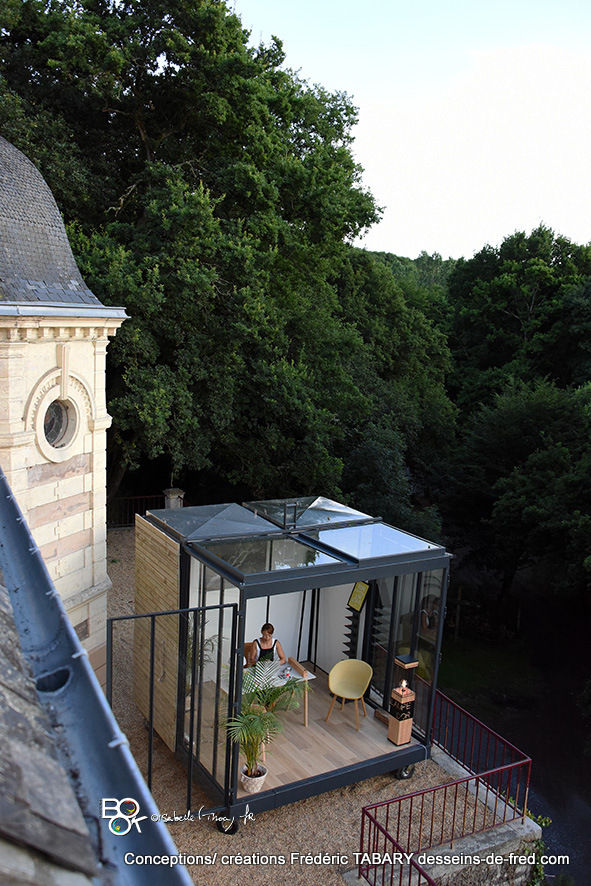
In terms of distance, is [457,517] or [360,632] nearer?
[360,632]

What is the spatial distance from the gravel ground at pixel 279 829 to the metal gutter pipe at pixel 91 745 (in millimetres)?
6558

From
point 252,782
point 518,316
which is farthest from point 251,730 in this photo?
point 518,316

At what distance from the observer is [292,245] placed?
1847 centimetres

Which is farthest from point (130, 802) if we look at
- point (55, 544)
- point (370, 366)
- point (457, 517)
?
point (370, 366)

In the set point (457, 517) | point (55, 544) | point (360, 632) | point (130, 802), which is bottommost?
point (457, 517)

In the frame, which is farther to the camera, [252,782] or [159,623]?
[159,623]

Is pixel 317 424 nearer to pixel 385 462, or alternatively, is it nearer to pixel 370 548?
pixel 385 462

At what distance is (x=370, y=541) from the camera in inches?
379

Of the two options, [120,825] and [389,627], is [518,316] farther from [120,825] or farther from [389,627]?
[120,825]

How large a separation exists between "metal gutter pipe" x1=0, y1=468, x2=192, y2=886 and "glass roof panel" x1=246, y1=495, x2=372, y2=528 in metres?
7.69

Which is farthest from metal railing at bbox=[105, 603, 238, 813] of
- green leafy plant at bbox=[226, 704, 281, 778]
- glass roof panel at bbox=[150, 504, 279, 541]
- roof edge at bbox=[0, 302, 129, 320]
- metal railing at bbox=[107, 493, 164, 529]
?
metal railing at bbox=[107, 493, 164, 529]

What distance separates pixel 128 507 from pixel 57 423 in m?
12.4

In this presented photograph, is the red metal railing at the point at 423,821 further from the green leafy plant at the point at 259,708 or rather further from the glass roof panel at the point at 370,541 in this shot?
the glass roof panel at the point at 370,541

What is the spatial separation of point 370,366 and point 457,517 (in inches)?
286
